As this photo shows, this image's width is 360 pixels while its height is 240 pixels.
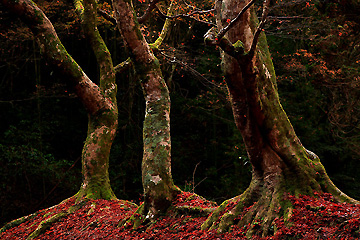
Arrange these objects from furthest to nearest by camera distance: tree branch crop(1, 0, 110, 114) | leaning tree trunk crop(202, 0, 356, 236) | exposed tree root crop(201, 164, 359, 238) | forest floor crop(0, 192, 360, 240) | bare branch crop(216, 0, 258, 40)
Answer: tree branch crop(1, 0, 110, 114), leaning tree trunk crop(202, 0, 356, 236), exposed tree root crop(201, 164, 359, 238), forest floor crop(0, 192, 360, 240), bare branch crop(216, 0, 258, 40)

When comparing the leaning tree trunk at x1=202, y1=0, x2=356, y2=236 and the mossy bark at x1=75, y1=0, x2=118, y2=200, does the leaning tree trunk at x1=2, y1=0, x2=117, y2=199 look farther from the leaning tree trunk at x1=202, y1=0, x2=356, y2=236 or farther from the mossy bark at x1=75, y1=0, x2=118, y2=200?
the leaning tree trunk at x1=202, y1=0, x2=356, y2=236

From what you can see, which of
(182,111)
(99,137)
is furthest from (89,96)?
(182,111)

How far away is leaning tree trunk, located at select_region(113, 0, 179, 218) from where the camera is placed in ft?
18.9

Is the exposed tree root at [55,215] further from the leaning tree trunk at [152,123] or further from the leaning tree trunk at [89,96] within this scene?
the leaning tree trunk at [152,123]

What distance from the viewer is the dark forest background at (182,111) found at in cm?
1177

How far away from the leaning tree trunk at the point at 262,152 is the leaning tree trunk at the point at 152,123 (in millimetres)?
1068

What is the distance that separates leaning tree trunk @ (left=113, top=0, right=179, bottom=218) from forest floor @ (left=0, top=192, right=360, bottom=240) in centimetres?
33

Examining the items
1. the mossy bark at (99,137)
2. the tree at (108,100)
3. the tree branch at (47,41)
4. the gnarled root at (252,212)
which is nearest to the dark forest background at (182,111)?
the mossy bark at (99,137)

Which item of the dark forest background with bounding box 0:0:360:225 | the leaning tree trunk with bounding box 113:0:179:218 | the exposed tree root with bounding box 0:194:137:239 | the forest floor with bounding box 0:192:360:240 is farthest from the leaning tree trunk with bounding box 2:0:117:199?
the dark forest background with bounding box 0:0:360:225

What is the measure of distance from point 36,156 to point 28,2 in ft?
19.8

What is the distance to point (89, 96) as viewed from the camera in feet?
26.8

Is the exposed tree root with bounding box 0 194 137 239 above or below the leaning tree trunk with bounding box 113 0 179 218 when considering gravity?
below

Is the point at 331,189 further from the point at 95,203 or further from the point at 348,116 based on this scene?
the point at 348,116

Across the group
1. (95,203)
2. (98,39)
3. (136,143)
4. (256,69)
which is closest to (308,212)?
(256,69)
